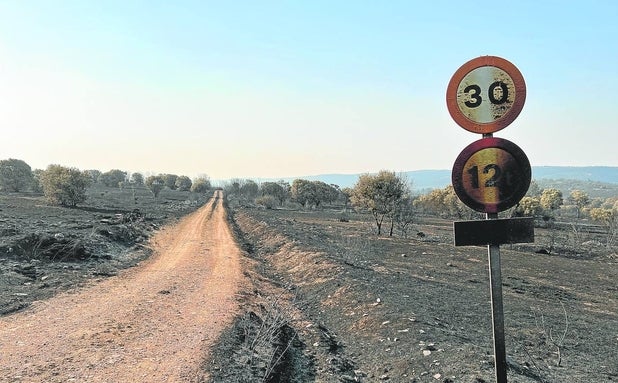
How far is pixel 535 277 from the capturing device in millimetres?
21094

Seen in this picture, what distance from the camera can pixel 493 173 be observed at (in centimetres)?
357

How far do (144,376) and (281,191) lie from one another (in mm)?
119236

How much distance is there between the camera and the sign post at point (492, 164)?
3.54 m

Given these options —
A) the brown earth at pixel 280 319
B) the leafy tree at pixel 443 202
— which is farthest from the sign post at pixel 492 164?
the leafy tree at pixel 443 202

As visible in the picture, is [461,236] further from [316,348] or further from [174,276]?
→ [174,276]

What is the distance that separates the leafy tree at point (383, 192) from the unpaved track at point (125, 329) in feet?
86.0

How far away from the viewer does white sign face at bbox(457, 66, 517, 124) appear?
11.9ft

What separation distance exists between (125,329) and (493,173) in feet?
30.3

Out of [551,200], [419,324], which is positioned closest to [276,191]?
[551,200]

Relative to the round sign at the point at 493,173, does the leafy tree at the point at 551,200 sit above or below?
below

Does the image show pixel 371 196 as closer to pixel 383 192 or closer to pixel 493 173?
pixel 383 192

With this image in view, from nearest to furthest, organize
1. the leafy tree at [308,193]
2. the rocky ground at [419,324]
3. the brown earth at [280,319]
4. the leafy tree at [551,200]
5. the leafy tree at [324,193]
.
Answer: the brown earth at [280,319]
the rocky ground at [419,324]
the leafy tree at [551,200]
the leafy tree at [308,193]
the leafy tree at [324,193]

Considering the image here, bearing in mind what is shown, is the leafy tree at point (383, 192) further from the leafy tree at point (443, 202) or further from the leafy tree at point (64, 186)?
the leafy tree at point (443, 202)

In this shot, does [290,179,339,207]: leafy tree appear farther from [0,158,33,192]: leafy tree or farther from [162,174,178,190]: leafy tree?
[162,174,178,190]: leafy tree
